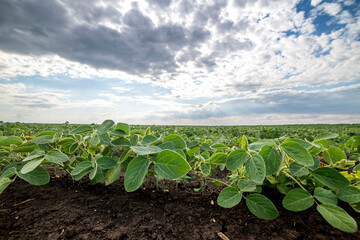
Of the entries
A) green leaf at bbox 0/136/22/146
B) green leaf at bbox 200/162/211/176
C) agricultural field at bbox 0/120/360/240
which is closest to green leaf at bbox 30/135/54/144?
agricultural field at bbox 0/120/360/240

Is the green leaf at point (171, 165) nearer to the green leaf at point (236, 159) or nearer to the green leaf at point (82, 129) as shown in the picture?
the green leaf at point (236, 159)

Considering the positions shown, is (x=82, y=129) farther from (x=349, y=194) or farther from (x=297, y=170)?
(x=349, y=194)

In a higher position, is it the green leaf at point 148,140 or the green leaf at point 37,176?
the green leaf at point 148,140

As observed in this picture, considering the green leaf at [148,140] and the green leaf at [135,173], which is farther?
the green leaf at [148,140]

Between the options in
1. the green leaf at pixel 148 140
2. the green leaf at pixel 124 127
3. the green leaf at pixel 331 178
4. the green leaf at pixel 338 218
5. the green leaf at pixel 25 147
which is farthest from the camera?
the green leaf at pixel 25 147

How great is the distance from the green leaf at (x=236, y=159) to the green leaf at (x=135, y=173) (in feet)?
1.54

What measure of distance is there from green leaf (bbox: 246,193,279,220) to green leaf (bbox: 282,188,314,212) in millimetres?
73

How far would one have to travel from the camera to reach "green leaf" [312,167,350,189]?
3.40 feet

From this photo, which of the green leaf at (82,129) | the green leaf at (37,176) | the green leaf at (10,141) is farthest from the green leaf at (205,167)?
the green leaf at (10,141)

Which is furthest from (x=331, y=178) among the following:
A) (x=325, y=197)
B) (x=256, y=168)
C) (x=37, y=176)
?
(x=37, y=176)

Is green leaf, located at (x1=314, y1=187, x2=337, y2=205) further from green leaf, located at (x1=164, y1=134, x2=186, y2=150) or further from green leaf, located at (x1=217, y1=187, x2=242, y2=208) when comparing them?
green leaf, located at (x1=164, y1=134, x2=186, y2=150)

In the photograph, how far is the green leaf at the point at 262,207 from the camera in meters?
1.07

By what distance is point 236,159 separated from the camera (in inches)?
44.3

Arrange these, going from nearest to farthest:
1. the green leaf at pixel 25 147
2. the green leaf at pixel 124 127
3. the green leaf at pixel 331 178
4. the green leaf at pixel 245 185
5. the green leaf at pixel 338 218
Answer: the green leaf at pixel 338 218 → the green leaf at pixel 331 178 → the green leaf at pixel 245 185 → the green leaf at pixel 124 127 → the green leaf at pixel 25 147
